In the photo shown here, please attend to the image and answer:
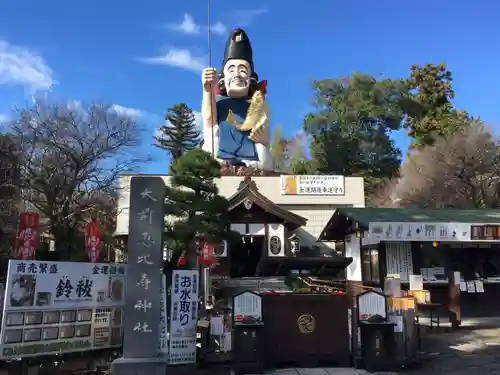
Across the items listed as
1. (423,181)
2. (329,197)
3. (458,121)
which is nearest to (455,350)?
(329,197)

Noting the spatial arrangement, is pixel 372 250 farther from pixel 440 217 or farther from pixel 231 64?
pixel 231 64

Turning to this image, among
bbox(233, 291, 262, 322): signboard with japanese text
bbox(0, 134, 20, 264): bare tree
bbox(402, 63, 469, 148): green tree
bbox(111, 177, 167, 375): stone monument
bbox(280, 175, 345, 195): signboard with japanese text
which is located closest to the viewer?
bbox(111, 177, 167, 375): stone monument

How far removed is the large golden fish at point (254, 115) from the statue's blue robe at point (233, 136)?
0.86 ft

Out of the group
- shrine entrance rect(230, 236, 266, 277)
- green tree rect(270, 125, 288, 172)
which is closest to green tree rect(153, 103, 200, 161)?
green tree rect(270, 125, 288, 172)

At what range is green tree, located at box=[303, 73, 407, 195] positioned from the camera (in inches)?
1409

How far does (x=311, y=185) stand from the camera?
2548 cm

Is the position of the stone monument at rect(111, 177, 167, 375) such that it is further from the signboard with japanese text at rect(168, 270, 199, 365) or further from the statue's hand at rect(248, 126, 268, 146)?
the statue's hand at rect(248, 126, 268, 146)

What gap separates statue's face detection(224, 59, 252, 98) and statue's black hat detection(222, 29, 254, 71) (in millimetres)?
335

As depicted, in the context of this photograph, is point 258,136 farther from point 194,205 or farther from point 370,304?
point 370,304

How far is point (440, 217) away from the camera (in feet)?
50.5

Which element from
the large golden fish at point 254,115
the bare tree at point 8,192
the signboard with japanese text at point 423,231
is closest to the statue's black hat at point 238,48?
the large golden fish at point 254,115

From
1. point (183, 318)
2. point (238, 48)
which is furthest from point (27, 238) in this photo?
point (238, 48)

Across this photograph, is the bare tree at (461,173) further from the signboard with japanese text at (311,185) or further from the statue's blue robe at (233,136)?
the statue's blue robe at (233,136)

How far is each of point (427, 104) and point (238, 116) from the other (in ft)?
55.4
